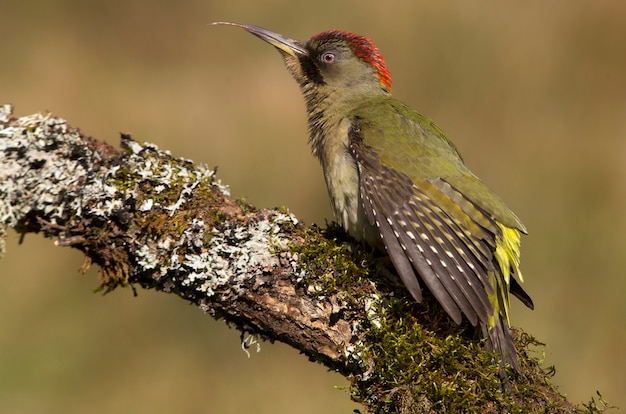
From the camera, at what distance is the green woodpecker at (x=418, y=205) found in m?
3.54

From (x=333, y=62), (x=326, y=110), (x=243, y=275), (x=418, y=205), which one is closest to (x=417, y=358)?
(x=243, y=275)

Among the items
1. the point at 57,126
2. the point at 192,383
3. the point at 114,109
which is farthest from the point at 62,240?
the point at 114,109

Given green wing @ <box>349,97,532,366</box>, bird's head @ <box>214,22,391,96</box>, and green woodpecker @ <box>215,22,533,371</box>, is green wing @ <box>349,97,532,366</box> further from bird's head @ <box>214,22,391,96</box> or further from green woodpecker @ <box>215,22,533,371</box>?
bird's head @ <box>214,22,391,96</box>

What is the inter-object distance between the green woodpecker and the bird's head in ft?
0.07

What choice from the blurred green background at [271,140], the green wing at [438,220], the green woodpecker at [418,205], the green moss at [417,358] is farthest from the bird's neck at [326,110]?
the blurred green background at [271,140]

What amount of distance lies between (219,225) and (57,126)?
0.85 m

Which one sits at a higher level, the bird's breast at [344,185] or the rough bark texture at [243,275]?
the bird's breast at [344,185]

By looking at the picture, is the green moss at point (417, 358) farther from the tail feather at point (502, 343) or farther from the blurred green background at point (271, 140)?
the blurred green background at point (271, 140)

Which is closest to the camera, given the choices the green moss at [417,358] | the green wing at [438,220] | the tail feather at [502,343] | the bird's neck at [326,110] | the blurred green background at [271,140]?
the green moss at [417,358]

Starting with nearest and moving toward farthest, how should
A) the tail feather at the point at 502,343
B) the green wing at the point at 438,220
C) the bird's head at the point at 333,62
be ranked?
1. the tail feather at the point at 502,343
2. the green wing at the point at 438,220
3. the bird's head at the point at 333,62

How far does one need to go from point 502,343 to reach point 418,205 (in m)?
0.86

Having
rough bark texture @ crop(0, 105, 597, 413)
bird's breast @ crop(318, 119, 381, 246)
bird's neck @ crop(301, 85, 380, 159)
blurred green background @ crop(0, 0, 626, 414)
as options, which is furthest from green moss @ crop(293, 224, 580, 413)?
blurred green background @ crop(0, 0, 626, 414)

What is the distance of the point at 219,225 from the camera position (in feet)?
11.5

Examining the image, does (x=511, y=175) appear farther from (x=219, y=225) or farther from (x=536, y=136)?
(x=219, y=225)
